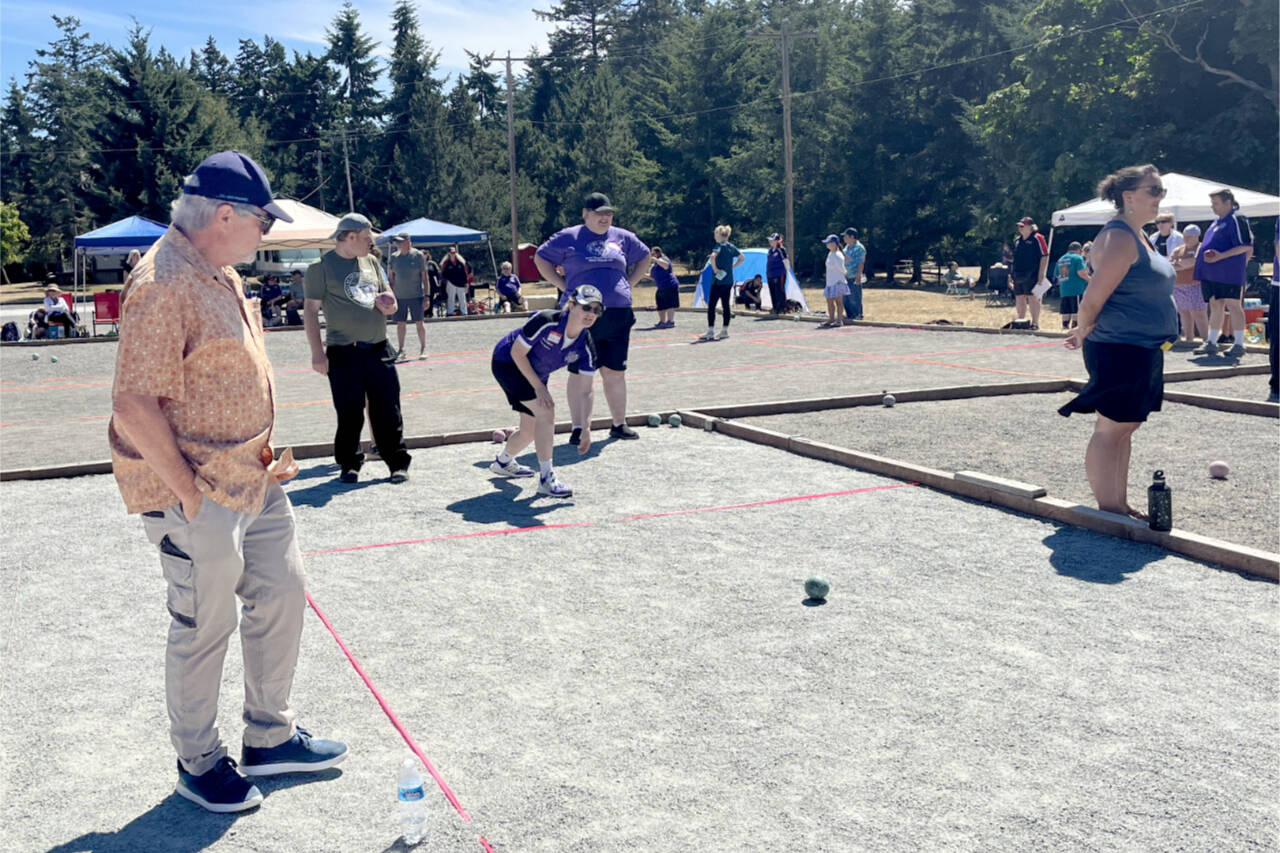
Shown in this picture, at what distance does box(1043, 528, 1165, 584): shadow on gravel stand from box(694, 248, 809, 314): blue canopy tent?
65.2 feet

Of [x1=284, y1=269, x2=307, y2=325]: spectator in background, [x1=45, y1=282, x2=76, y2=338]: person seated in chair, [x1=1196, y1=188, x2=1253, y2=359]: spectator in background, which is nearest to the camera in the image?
[x1=1196, y1=188, x2=1253, y2=359]: spectator in background

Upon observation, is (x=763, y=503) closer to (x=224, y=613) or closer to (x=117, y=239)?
(x=224, y=613)

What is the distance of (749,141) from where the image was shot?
54969 millimetres

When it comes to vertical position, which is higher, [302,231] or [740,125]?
[740,125]

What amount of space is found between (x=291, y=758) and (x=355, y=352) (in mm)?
4972

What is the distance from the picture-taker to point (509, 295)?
2984 cm

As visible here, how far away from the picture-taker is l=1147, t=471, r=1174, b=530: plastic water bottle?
243 inches

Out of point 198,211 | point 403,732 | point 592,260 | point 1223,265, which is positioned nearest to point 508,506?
point 592,260

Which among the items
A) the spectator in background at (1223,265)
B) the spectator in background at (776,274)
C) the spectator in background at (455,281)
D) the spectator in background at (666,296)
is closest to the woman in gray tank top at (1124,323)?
the spectator in background at (1223,265)

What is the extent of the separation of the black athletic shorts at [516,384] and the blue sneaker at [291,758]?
13.1 ft

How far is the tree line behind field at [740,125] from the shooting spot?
3547 cm

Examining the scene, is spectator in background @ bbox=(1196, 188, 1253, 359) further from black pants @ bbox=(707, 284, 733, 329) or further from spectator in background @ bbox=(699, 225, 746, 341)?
black pants @ bbox=(707, 284, 733, 329)

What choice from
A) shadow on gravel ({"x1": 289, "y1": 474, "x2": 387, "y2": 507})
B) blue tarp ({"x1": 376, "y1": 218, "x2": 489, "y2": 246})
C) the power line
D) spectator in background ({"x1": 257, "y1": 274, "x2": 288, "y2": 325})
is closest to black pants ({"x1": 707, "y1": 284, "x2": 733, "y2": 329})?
spectator in background ({"x1": 257, "y1": 274, "x2": 288, "y2": 325})

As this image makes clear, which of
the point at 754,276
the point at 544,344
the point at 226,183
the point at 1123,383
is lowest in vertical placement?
the point at 1123,383
